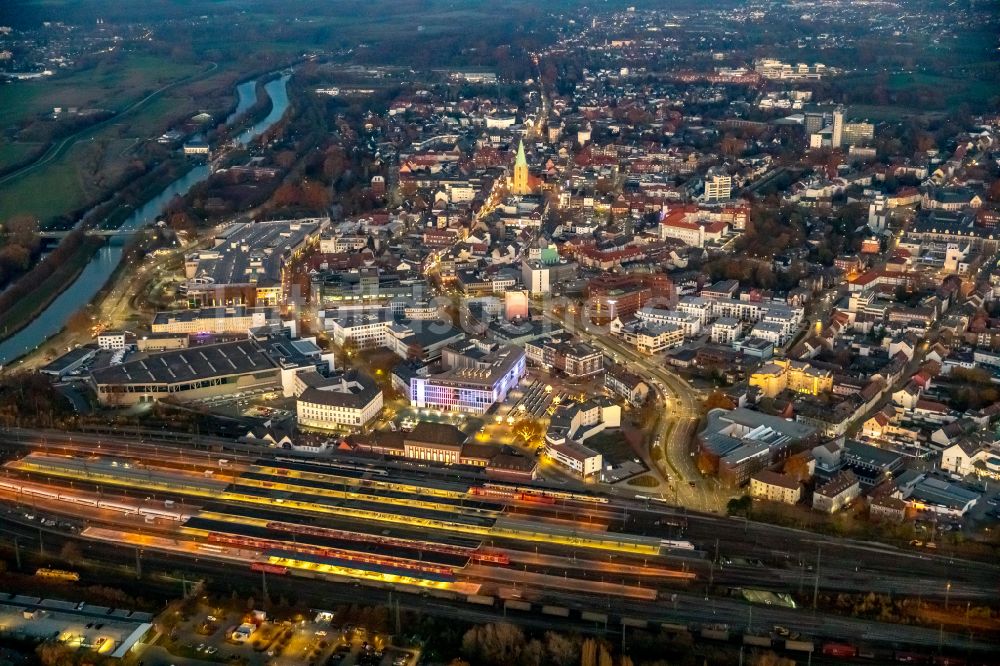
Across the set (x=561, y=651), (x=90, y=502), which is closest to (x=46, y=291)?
(x=90, y=502)

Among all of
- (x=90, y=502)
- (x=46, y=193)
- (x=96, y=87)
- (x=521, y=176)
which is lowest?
(x=90, y=502)

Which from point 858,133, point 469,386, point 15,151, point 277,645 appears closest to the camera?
point 277,645

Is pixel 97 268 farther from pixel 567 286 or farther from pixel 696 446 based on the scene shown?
pixel 696 446

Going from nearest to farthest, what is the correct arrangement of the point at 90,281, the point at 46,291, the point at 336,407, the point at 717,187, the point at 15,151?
the point at 336,407, the point at 46,291, the point at 90,281, the point at 717,187, the point at 15,151

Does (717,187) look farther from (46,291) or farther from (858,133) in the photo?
(46,291)

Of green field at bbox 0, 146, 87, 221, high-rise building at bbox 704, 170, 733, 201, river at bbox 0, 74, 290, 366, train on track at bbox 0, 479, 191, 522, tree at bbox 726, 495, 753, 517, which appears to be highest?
high-rise building at bbox 704, 170, 733, 201

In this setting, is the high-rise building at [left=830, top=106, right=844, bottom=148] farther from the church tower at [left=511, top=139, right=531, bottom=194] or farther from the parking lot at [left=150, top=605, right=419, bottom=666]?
the parking lot at [left=150, top=605, right=419, bottom=666]

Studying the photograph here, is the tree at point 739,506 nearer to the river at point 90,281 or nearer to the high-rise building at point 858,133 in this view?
the river at point 90,281

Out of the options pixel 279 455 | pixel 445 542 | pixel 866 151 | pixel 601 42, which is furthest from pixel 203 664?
pixel 601 42

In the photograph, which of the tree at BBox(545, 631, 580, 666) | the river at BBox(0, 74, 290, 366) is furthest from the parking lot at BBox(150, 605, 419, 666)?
the river at BBox(0, 74, 290, 366)

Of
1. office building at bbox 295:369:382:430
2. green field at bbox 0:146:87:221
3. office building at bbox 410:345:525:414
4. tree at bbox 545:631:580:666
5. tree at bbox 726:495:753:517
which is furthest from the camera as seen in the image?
green field at bbox 0:146:87:221

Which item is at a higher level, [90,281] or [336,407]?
[336,407]
